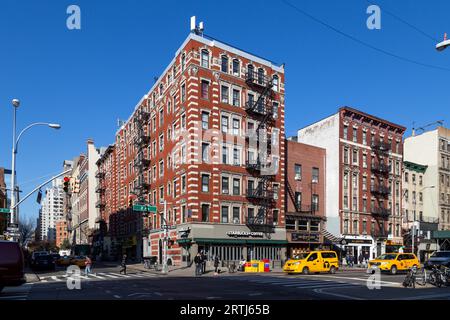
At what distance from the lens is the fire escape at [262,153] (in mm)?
53938

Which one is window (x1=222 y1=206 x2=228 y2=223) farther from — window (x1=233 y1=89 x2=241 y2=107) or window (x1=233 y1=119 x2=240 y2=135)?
window (x1=233 y1=89 x2=241 y2=107)

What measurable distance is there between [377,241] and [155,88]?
3905 cm

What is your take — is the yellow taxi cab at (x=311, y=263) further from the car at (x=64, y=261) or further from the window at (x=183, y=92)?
the car at (x=64, y=261)

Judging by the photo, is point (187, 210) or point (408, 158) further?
point (408, 158)

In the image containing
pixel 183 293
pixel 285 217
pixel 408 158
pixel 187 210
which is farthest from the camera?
pixel 408 158

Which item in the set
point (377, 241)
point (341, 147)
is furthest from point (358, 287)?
point (377, 241)

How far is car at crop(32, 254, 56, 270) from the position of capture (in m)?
47.2

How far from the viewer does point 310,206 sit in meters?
62.6

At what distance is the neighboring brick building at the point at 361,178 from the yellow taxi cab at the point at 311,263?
83.6 feet

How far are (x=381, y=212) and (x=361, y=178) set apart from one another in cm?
640

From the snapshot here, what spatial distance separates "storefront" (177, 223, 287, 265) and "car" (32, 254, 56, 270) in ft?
43.4

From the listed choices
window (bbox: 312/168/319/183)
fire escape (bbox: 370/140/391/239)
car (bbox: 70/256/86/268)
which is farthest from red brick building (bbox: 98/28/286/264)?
fire escape (bbox: 370/140/391/239)

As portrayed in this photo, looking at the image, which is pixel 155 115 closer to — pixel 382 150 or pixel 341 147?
pixel 341 147

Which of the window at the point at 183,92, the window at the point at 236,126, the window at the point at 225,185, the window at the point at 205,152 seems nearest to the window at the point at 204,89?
the window at the point at 183,92
